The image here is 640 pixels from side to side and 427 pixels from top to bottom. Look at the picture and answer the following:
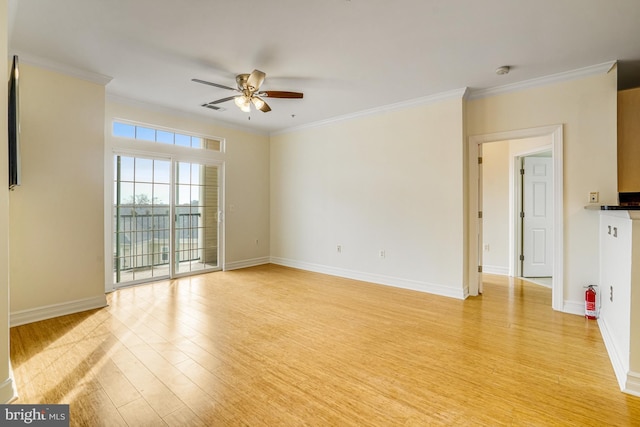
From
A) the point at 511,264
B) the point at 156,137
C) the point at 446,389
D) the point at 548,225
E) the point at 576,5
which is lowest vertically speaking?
the point at 446,389

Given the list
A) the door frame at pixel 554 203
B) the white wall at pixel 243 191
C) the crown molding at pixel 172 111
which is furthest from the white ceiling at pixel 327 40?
the white wall at pixel 243 191

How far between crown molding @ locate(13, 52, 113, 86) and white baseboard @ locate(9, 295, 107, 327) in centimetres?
264

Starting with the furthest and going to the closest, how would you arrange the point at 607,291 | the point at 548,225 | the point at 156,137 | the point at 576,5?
the point at 548,225
the point at 156,137
the point at 607,291
the point at 576,5

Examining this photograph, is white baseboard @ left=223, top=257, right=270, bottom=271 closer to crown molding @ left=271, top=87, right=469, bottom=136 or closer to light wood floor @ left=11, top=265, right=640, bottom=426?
light wood floor @ left=11, top=265, right=640, bottom=426

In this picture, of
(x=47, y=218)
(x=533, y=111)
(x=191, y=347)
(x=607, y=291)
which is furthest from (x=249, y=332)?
(x=533, y=111)

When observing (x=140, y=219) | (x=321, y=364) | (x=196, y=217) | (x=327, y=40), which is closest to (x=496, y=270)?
(x=321, y=364)

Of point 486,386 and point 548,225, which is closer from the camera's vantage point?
point 486,386

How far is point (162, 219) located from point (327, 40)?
151 inches

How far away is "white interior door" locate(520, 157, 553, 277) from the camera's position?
5.11m

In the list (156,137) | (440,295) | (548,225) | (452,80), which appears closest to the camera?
(452,80)

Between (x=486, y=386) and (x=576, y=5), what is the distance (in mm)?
2951

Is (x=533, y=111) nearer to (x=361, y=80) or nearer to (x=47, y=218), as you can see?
(x=361, y=80)

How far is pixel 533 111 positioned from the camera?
367cm

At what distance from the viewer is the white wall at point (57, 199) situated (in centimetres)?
312
